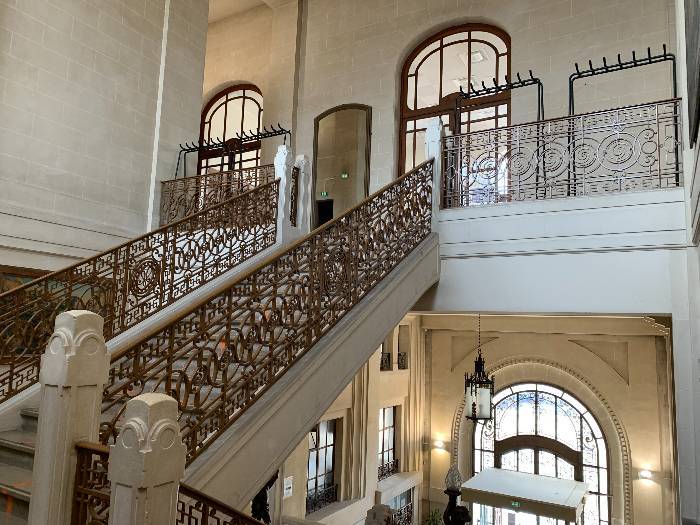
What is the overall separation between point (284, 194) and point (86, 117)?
3.05 meters

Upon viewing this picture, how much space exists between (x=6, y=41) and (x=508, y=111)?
681 cm

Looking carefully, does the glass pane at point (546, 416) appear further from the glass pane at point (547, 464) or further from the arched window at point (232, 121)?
the arched window at point (232, 121)

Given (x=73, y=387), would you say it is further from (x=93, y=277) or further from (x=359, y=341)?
(x=93, y=277)

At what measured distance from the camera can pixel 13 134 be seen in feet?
22.2

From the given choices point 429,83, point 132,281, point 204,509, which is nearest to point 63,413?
point 204,509

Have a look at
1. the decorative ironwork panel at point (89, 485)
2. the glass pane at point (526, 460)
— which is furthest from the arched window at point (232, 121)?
the decorative ironwork panel at point (89, 485)

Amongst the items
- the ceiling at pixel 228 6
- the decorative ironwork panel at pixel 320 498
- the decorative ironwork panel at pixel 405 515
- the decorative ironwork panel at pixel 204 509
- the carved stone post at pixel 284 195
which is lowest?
the decorative ironwork panel at pixel 405 515

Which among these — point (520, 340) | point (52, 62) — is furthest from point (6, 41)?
point (520, 340)

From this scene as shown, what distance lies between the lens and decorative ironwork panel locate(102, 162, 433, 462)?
3342 mm

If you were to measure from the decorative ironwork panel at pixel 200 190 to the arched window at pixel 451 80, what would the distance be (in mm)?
2758

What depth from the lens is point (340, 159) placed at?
1000 cm

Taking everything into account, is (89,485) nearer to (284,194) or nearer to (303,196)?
(284,194)

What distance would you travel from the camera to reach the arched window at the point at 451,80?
9.09 metres

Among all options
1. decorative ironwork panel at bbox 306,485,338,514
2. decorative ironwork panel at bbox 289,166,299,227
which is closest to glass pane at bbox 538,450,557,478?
decorative ironwork panel at bbox 306,485,338,514
